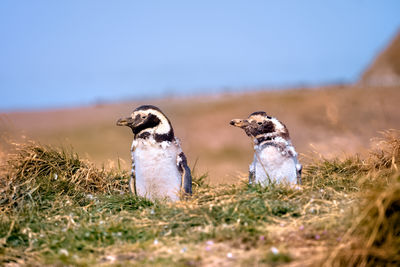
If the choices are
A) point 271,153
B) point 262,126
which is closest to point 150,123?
point 262,126

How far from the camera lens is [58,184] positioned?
25.4 feet

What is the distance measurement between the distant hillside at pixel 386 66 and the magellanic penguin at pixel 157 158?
88.1 ft

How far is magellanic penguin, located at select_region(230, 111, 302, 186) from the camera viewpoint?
7023 mm

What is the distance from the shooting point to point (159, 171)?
6980 mm

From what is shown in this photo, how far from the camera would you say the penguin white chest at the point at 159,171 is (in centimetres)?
698

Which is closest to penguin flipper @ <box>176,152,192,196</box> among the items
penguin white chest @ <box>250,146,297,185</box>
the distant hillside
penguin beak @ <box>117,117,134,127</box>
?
penguin beak @ <box>117,117,134,127</box>

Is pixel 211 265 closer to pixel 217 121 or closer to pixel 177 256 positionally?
pixel 177 256

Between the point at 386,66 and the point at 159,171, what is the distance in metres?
30.1

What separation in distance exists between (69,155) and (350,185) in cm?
441

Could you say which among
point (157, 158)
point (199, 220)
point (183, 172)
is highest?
point (157, 158)

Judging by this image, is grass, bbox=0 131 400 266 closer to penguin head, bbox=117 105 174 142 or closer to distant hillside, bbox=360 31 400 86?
penguin head, bbox=117 105 174 142

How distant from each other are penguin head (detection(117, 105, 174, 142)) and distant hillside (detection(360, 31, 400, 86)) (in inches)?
1057

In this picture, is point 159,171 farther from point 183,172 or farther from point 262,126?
point 262,126

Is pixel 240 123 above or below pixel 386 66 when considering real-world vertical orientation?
below
